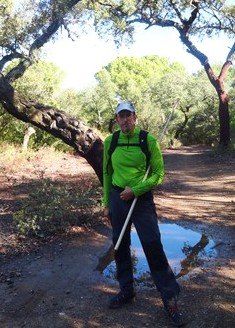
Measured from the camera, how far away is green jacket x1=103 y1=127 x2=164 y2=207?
143 inches

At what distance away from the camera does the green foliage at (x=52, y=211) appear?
5.98 meters

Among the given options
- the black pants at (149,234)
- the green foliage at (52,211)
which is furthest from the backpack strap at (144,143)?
the green foliage at (52,211)

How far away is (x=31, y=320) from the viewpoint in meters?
3.87

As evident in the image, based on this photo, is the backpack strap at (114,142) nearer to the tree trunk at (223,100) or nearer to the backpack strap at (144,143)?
the backpack strap at (144,143)

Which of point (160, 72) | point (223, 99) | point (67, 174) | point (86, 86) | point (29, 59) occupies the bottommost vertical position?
point (67, 174)

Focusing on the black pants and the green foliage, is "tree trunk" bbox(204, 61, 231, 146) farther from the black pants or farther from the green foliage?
the black pants

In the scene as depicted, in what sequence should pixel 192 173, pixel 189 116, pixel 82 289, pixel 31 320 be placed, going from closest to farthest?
pixel 31 320
pixel 82 289
pixel 192 173
pixel 189 116

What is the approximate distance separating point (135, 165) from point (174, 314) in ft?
4.69

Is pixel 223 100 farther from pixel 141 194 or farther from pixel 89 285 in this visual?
pixel 141 194

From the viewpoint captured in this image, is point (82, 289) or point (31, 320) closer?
point (31, 320)

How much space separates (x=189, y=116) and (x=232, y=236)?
3369cm

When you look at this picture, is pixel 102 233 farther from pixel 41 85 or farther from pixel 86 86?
pixel 86 86

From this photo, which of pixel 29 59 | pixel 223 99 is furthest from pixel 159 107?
pixel 29 59

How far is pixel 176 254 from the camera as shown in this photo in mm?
5484
